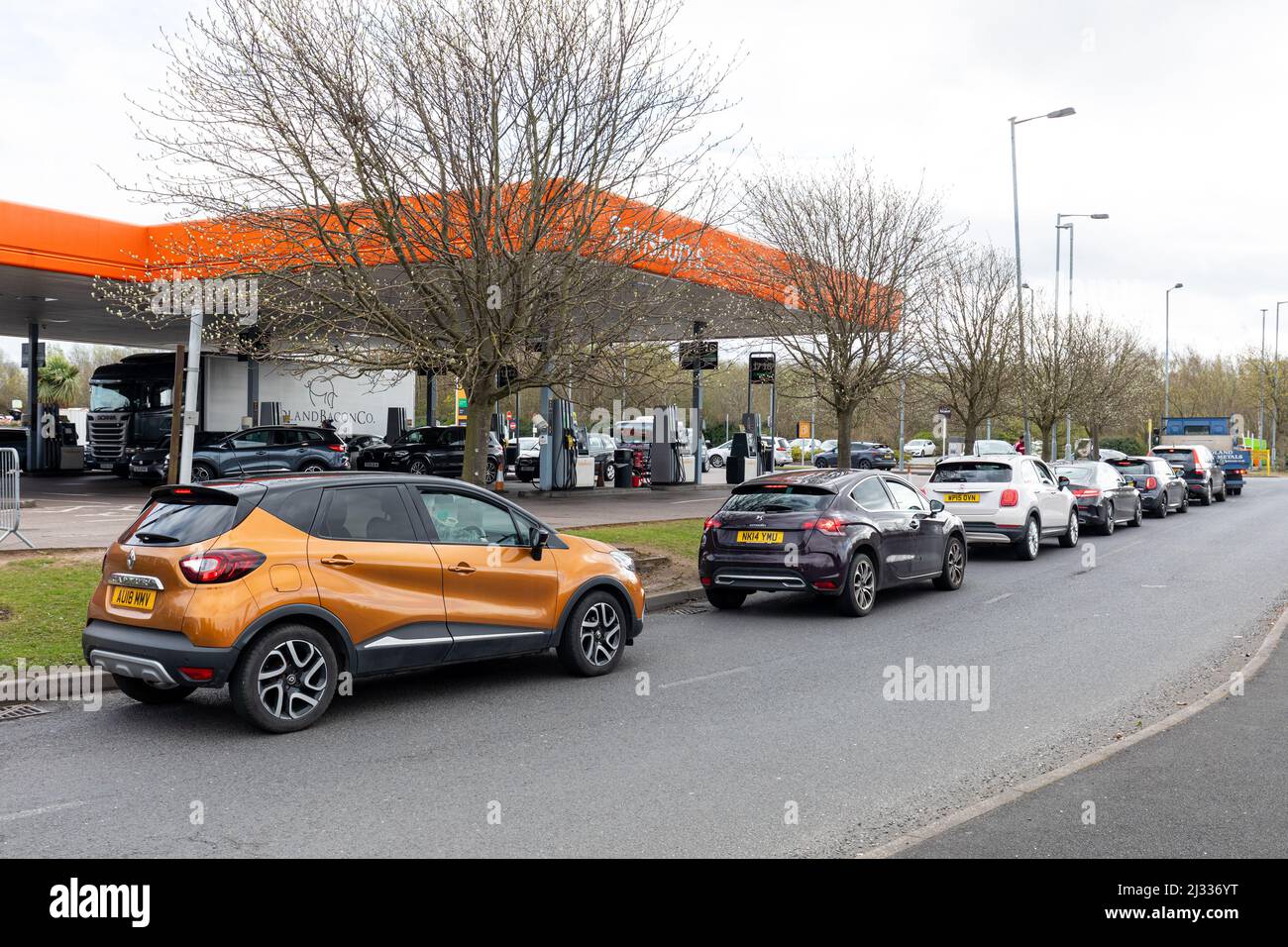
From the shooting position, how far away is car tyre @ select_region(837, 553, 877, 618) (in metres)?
11.2

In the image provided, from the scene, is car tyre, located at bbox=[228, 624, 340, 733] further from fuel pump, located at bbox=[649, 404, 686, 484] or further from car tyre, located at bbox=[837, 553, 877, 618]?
fuel pump, located at bbox=[649, 404, 686, 484]

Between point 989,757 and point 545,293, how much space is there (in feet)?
25.2

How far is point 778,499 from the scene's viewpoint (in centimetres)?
1159

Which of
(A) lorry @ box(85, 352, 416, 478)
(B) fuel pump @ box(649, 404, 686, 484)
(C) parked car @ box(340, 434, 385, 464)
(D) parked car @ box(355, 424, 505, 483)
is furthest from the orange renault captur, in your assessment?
(C) parked car @ box(340, 434, 385, 464)

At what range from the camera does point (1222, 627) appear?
34.7 ft

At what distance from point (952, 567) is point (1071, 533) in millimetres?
6785

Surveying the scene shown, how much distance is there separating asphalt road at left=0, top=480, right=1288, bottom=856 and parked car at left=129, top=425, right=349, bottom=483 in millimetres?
17595

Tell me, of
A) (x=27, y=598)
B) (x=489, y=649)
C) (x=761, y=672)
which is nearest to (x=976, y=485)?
(x=761, y=672)

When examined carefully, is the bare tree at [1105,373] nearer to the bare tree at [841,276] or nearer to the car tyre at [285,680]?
the bare tree at [841,276]

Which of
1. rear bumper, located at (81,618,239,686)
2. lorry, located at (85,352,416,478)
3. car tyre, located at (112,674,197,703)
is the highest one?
lorry, located at (85,352,416,478)

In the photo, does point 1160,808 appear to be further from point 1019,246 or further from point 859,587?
point 1019,246

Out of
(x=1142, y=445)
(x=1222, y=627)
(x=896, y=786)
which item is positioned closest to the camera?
(x=896, y=786)

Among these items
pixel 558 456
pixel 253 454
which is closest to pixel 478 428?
pixel 253 454

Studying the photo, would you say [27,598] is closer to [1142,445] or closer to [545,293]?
[545,293]
